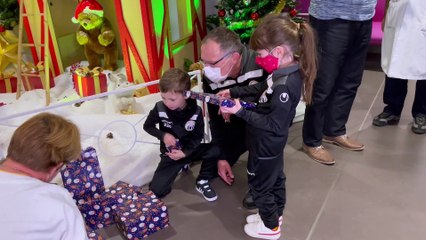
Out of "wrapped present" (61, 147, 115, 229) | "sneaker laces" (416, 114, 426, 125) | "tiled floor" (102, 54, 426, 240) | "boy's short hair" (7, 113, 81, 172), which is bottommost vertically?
"tiled floor" (102, 54, 426, 240)

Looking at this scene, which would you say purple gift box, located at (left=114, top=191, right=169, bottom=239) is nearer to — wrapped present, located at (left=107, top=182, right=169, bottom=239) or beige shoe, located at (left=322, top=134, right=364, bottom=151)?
wrapped present, located at (left=107, top=182, right=169, bottom=239)

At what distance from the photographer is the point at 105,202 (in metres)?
2.01

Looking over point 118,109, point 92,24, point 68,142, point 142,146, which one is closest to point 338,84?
point 142,146

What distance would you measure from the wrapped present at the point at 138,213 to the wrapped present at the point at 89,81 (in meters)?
1.42

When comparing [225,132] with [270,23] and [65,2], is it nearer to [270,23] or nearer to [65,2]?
[270,23]

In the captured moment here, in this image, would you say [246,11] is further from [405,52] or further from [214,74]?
[214,74]

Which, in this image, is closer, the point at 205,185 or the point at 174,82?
the point at 174,82

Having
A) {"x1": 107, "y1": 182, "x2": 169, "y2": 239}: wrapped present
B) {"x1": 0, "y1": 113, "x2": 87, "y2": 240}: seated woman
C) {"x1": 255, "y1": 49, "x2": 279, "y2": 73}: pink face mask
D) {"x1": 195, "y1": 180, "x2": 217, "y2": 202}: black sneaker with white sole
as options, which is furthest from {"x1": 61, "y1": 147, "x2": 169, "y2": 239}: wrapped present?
{"x1": 255, "y1": 49, "x2": 279, "y2": 73}: pink face mask

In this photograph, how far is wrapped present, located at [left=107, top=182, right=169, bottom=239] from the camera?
75.4 inches

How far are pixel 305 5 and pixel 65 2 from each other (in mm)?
2658

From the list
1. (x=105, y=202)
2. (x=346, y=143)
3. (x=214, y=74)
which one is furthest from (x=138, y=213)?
(x=346, y=143)

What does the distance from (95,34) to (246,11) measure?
1534 mm

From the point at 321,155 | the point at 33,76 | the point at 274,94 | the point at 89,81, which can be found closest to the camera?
the point at 274,94

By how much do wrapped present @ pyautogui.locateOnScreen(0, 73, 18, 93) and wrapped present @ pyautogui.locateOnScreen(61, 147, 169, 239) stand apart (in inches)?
81.2
